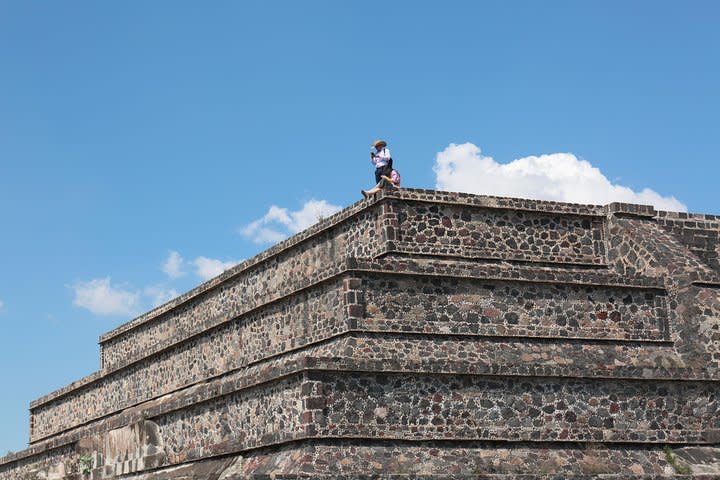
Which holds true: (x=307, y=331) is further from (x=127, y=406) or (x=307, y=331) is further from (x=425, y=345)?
(x=127, y=406)

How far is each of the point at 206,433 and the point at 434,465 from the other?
178 inches

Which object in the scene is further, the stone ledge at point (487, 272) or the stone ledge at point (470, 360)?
the stone ledge at point (487, 272)

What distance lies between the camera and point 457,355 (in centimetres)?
1952

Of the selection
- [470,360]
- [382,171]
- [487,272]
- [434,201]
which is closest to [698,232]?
[487,272]

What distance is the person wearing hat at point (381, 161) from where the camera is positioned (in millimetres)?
22078

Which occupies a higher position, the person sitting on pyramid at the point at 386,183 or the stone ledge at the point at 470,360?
the person sitting on pyramid at the point at 386,183

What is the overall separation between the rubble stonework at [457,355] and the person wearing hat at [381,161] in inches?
43.2

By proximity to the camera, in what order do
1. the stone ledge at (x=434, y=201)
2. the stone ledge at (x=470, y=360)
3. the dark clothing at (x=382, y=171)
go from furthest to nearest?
the dark clothing at (x=382, y=171), the stone ledge at (x=434, y=201), the stone ledge at (x=470, y=360)

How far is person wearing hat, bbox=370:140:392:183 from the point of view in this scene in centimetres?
2208

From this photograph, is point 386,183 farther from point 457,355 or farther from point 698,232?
point 698,232

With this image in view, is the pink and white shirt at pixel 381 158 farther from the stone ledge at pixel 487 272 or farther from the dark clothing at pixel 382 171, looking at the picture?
the stone ledge at pixel 487 272

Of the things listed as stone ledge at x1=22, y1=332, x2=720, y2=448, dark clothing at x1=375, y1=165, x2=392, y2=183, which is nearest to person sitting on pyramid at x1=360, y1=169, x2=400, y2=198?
dark clothing at x1=375, y1=165, x2=392, y2=183

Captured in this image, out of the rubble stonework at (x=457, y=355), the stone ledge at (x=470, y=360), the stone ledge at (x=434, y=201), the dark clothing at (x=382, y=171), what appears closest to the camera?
the rubble stonework at (x=457, y=355)

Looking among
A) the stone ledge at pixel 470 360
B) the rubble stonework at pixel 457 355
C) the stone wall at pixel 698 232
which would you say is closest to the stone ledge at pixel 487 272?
the rubble stonework at pixel 457 355
